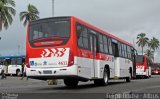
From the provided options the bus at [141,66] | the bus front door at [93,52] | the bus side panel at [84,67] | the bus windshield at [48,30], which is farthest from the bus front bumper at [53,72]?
the bus at [141,66]

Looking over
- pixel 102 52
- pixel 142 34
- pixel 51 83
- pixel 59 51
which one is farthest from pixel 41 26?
pixel 142 34

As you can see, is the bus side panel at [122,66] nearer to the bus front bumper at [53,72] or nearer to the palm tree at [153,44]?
the bus front bumper at [53,72]

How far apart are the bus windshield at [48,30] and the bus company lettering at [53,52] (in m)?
0.62

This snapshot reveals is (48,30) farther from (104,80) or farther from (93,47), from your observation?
(104,80)

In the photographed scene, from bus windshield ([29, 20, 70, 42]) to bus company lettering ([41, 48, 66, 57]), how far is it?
Result: 2.04ft

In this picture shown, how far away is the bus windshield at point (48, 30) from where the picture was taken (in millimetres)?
18797

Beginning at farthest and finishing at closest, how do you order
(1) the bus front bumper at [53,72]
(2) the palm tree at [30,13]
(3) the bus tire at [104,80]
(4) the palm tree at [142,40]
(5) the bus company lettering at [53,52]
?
(4) the palm tree at [142,40] < (2) the palm tree at [30,13] < (3) the bus tire at [104,80] < (5) the bus company lettering at [53,52] < (1) the bus front bumper at [53,72]

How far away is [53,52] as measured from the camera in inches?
734

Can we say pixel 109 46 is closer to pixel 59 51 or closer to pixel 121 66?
pixel 121 66

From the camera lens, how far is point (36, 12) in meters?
81.2

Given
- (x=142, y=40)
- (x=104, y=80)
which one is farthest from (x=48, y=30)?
(x=142, y=40)

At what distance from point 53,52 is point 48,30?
1.22m

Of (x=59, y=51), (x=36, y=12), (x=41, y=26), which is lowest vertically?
(x=59, y=51)

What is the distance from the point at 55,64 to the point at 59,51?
0.65 m
